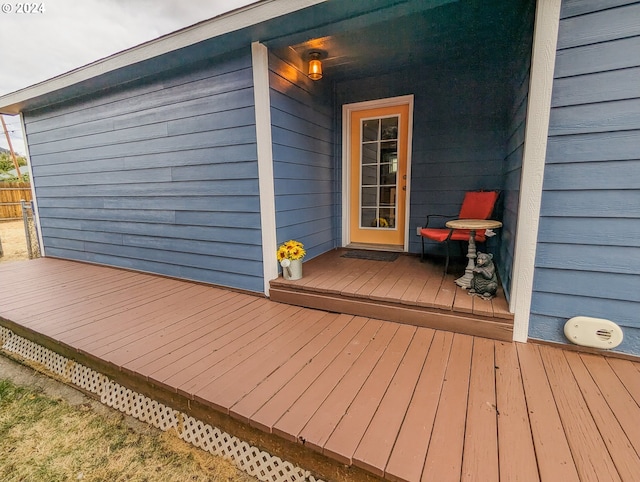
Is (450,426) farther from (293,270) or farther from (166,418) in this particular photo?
(293,270)

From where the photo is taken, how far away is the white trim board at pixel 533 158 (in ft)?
5.13

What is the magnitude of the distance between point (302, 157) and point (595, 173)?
225 cm

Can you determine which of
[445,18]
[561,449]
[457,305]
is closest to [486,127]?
[445,18]

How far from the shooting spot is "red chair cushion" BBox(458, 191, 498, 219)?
2763 millimetres

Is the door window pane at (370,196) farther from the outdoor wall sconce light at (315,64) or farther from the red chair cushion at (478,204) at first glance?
the outdoor wall sconce light at (315,64)

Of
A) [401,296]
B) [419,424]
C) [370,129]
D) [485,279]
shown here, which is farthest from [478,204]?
[419,424]

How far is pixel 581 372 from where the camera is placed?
1.51 meters

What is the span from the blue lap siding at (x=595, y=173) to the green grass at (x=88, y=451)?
2.07 m

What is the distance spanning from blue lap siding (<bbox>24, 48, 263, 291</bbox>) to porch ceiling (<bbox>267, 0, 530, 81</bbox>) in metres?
0.77

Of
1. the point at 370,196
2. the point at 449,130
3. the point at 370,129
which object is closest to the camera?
the point at 449,130

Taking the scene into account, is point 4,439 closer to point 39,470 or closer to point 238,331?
point 39,470

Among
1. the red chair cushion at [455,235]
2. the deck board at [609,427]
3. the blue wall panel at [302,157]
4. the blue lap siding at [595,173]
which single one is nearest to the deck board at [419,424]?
the deck board at [609,427]

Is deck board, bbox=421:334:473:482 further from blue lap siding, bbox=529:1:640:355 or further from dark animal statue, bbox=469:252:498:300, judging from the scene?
blue lap siding, bbox=529:1:640:355

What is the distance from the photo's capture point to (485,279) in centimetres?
209
